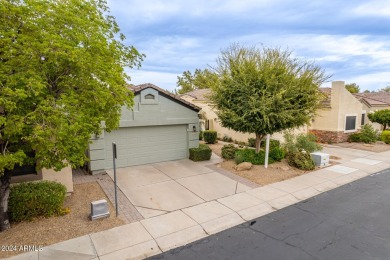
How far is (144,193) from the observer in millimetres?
8523

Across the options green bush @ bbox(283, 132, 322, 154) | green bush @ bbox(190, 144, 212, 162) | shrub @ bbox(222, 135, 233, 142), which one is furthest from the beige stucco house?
green bush @ bbox(190, 144, 212, 162)

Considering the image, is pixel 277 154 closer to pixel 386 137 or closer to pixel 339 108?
pixel 339 108

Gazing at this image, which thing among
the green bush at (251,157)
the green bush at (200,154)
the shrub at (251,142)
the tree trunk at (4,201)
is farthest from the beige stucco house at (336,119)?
the tree trunk at (4,201)

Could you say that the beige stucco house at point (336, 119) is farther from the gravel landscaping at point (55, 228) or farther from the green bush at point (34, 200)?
the green bush at point (34, 200)

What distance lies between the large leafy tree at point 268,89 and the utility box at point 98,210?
7013 millimetres

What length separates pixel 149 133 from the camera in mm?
12438

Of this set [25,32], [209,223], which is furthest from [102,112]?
[209,223]

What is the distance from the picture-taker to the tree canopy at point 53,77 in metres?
4.66

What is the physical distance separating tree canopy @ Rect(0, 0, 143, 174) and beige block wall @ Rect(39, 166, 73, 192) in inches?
97.8

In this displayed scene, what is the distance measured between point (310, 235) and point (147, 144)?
8.78m

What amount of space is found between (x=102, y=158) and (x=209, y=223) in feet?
22.3

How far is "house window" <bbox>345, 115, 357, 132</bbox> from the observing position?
18928 millimetres

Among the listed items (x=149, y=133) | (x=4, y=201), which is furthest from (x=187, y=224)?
(x=149, y=133)

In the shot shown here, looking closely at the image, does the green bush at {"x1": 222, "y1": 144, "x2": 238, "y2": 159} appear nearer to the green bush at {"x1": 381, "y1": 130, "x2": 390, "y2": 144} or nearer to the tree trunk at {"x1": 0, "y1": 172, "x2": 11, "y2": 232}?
the tree trunk at {"x1": 0, "y1": 172, "x2": 11, "y2": 232}
